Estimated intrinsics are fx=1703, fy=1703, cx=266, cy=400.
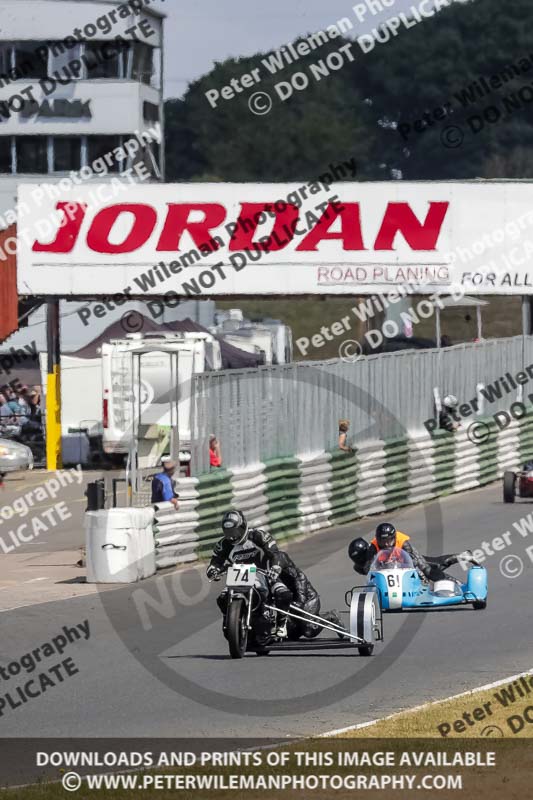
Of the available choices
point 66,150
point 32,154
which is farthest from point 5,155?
point 66,150

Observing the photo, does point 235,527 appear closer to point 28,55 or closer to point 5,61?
point 28,55

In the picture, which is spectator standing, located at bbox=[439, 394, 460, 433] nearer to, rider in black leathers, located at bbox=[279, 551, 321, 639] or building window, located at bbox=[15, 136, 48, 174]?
rider in black leathers, located at bbox=[279, 551, 321, 639]

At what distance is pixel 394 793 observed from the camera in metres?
8.72

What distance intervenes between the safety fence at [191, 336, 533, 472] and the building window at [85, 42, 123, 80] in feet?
113

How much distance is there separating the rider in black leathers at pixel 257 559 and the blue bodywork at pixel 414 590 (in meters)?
1.80

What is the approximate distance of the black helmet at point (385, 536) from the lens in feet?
50.5

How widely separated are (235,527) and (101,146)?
2172 inches

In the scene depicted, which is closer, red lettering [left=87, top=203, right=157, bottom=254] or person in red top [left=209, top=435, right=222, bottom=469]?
person in red top [left=209, top=435, right=222, bottom=469]

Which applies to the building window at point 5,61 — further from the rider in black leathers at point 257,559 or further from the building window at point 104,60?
the rider in black leathers at point 257,559

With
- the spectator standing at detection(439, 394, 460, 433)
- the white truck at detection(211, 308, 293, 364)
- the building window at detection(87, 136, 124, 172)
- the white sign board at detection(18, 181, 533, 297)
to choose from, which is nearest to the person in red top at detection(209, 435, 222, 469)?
the spectator standing at detection(439, 394, 460, 433)

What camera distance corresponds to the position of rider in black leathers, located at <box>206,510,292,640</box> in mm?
13367

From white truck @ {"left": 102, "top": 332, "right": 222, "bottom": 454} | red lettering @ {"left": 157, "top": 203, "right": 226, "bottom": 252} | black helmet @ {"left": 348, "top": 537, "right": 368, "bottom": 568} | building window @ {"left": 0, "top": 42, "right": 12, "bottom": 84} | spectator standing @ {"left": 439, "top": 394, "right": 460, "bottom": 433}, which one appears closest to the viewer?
black helmet @ {"left": 348, "top": 537, "right": 368, "bottom": 568}

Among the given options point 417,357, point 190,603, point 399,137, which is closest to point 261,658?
point 190,603

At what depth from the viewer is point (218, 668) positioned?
13391mm
